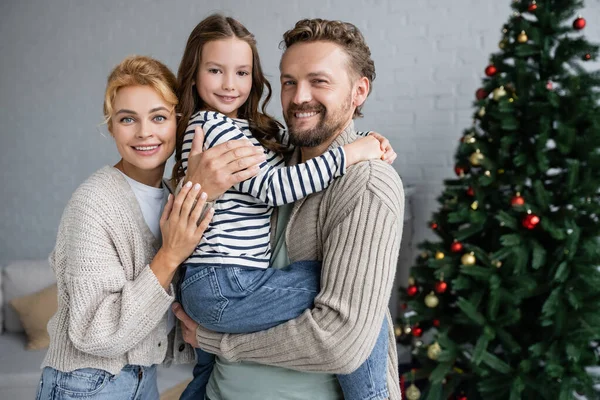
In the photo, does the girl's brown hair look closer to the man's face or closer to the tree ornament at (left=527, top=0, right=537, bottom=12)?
the man's face

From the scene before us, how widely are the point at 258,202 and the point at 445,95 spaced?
2.52 meters

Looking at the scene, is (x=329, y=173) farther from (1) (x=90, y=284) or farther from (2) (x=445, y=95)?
(2) (x=445, y=95)

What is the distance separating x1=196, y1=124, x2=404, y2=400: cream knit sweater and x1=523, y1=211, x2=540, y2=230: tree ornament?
141 cm

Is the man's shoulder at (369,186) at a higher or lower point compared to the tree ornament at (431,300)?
higher

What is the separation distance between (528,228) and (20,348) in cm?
321

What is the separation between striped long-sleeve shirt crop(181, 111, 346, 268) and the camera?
132 centimetres

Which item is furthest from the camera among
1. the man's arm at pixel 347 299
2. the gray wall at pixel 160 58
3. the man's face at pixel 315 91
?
the gray wall at pixel 160 58

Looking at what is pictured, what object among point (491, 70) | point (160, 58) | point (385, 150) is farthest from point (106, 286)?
point (160, 58)

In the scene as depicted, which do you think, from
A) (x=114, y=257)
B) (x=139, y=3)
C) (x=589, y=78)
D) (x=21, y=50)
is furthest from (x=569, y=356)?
(x=21, y=50)

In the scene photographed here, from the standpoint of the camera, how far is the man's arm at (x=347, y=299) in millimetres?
1173

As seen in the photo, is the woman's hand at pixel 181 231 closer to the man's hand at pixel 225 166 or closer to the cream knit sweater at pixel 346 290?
the man's hand at pixel 225 166

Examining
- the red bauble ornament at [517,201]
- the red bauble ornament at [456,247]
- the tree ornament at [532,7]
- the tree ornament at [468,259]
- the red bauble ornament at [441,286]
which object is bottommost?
the red bauble ornament at [441,286]

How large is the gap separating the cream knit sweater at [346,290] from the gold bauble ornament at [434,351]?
1619 mm

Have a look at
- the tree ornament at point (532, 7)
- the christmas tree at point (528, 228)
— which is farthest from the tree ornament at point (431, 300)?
the tree ornament at point (532, 7)
